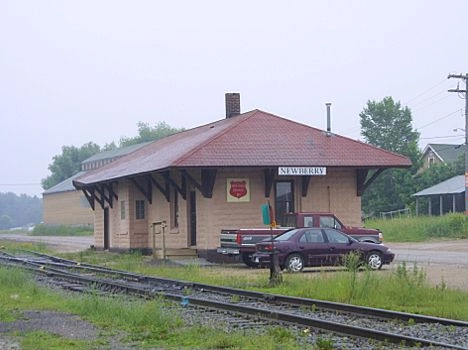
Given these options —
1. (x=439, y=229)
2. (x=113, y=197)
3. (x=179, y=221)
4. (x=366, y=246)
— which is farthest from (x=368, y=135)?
(x=366, y=246)

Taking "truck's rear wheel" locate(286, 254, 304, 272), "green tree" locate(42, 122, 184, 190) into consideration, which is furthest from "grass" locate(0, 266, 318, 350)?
"green tree" locate(42, 122, 184, 190)

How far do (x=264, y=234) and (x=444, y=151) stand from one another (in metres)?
62.5

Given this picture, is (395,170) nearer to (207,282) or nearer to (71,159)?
(207,282)

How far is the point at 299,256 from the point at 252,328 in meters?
11.8

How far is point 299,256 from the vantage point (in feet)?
82.7

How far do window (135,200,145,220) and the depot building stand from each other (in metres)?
1.24

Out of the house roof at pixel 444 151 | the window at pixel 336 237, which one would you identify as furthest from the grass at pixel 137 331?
the house roof at pixel 444 151

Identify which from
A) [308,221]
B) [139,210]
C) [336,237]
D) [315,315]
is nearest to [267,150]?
[308,221]

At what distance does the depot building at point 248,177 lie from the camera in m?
30.9

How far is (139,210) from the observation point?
127 feet

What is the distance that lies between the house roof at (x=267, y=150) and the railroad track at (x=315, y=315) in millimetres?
8347

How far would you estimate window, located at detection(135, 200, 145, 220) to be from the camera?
127 ft

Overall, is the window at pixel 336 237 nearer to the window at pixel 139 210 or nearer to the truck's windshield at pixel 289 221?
the truck's windshield at pixel 289 221

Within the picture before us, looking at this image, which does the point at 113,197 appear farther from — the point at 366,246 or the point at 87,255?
the point at 366,246
